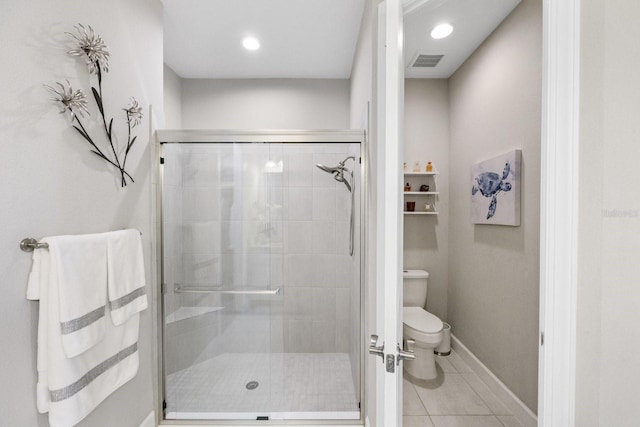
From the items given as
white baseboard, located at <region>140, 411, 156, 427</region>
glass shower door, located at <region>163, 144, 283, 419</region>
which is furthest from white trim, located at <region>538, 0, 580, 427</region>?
white baseboard, located at <region>140, 411, 156, 427</region>

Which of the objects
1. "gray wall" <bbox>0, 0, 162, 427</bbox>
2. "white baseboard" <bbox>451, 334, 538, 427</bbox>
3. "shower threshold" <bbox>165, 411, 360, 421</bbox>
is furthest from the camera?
"shower threshold" <bbox>165, 411, 360, 421</bbox>

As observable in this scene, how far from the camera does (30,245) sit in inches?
35.5

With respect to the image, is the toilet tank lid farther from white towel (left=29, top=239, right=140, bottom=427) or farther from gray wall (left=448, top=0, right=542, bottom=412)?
white towel (left=29, top=239, right=140, bottom=427)

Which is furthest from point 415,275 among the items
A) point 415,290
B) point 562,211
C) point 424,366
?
point 562,211

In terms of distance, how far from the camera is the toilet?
6.09 ft

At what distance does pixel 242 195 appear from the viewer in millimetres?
1762

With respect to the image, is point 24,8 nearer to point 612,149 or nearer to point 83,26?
point 83,26

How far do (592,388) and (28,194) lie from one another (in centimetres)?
193

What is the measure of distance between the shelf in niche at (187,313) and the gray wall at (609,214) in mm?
1816

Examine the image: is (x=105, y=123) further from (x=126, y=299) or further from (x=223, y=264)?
(x=223, y=264)

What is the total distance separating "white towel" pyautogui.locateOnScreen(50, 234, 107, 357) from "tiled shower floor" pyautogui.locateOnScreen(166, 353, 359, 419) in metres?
0.88

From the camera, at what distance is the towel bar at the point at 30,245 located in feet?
2.91

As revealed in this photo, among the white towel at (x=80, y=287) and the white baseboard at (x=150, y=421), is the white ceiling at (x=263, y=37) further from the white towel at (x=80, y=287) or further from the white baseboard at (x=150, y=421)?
the white baseboard at (x=150, y=421)

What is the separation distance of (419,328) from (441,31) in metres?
2.19
